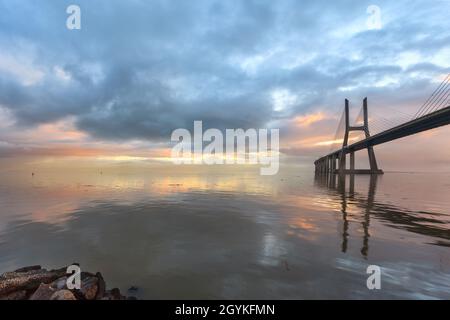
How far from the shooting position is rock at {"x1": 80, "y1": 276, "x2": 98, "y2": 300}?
5.27m

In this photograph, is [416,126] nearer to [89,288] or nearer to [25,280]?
[89,288]

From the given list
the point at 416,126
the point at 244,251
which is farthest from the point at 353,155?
the point at 244,251

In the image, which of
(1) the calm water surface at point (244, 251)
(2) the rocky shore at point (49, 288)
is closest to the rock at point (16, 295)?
(2) the rocky shore at point (49, 288)

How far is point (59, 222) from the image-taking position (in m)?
14.0

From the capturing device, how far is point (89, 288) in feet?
17.9

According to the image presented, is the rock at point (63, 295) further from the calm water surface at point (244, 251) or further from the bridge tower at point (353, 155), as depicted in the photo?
the bridge tower at point (353, 155)

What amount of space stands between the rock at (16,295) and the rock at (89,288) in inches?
44.5

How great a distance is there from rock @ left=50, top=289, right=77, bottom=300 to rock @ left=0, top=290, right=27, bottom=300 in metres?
0.94

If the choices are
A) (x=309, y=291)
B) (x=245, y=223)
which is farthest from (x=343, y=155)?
(x=309, y=291)

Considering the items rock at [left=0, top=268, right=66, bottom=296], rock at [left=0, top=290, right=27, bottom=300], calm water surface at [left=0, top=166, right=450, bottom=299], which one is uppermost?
rock at [left=0, top=268, right=66, bottom=296]

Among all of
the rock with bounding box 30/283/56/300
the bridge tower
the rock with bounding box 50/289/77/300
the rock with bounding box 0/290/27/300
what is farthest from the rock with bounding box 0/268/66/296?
the bridge tower

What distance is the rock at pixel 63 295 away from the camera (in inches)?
188

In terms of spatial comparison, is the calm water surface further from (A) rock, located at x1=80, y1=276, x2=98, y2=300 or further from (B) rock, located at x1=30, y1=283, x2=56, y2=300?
(B) rock, located at x1=30, y1=283, x2=56, y2=300
